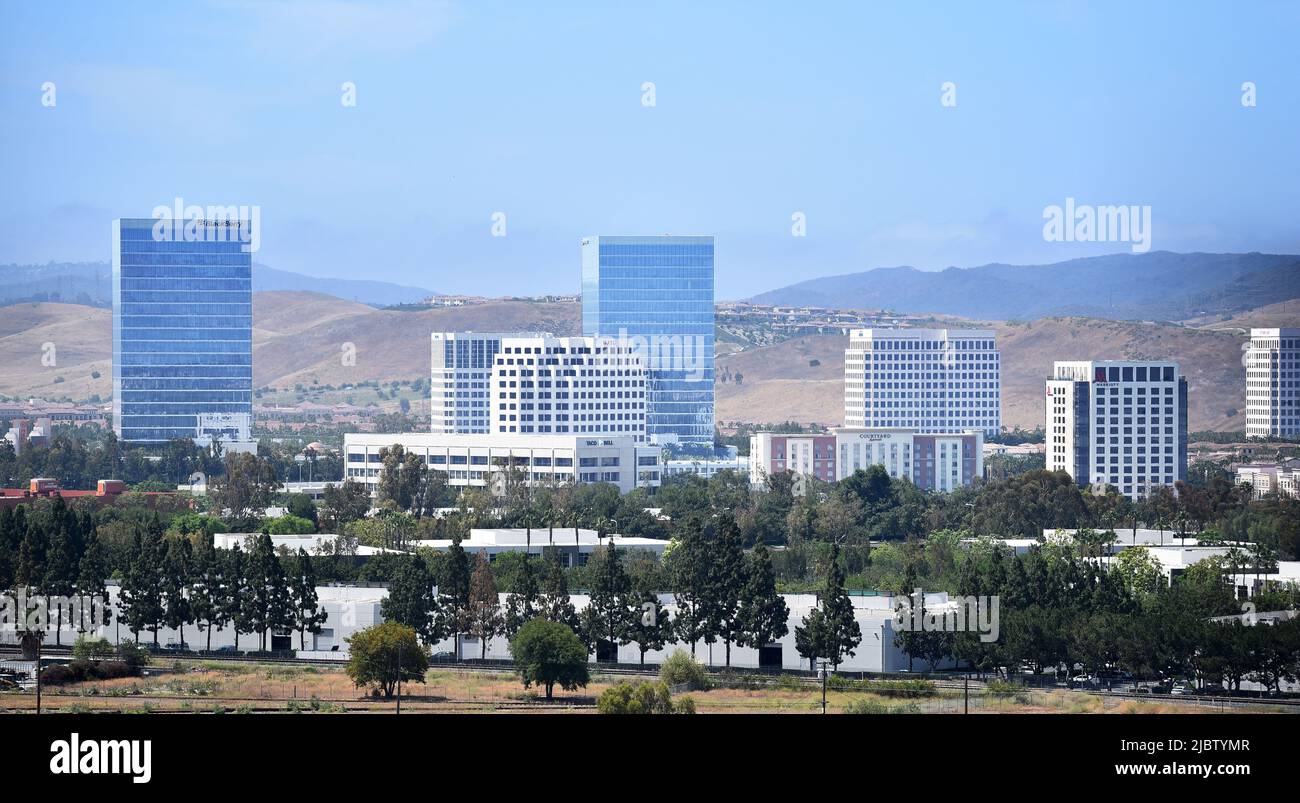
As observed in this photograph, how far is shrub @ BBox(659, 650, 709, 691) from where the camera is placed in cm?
4650

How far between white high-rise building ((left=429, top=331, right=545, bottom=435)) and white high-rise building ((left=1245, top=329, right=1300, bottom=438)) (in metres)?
47.2

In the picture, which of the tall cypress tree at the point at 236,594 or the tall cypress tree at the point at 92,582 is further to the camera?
the tall cypress tree at the point at 92,582

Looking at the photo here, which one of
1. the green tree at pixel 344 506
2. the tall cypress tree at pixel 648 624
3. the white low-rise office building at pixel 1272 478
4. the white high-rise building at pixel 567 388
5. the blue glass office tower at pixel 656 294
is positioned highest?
the blue glass office tower at pixel 656 294

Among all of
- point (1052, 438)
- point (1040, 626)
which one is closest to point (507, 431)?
point (1052, 438)

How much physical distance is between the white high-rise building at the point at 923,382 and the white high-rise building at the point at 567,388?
27.9 m

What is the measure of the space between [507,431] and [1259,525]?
60478 millimetres

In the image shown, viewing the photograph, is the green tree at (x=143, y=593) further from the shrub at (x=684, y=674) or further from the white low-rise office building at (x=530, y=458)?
the white low-rise office building at (x=530, y=458)

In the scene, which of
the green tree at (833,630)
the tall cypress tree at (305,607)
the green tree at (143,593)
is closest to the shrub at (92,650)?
the green tree at (143,593)

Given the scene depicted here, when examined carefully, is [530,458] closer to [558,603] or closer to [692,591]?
[692,591]

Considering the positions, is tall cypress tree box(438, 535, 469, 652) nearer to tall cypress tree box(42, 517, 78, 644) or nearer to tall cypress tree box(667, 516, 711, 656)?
tall cypress tree box(667, 516, 711, 656)

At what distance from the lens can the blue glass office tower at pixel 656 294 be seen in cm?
16175

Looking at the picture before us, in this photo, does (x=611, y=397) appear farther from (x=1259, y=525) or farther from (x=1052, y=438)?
(x=1259, y=525)

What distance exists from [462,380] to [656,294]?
23844mm

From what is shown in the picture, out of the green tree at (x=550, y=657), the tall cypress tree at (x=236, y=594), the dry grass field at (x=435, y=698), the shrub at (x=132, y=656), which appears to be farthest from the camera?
the tall cypress tree at (x=236, y=594)
